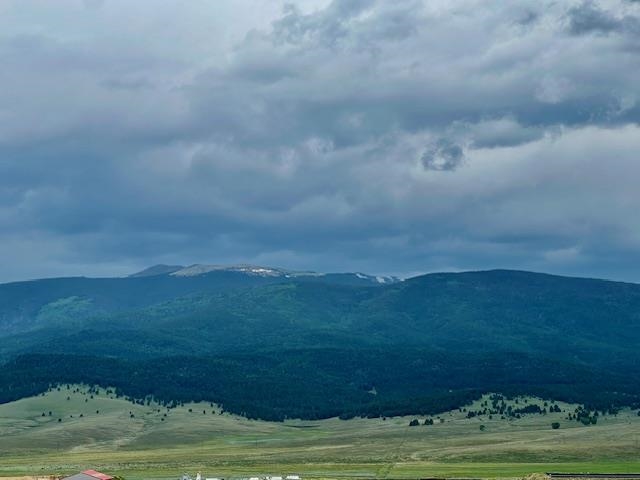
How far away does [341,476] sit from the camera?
199000mm

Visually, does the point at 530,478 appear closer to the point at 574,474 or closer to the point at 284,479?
the point at 574,474

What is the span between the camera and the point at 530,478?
580 feet

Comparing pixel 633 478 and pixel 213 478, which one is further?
pixel 213 478

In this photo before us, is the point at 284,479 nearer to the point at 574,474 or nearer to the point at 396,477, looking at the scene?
the point at 396,477

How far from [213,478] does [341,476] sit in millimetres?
22083

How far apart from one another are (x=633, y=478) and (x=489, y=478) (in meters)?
22.8

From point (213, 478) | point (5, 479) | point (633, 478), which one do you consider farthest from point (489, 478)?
→ point (5, 479)

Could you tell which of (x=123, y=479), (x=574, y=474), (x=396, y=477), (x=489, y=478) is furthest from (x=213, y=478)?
(x=574, y=474)

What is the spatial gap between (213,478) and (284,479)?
16944 mm

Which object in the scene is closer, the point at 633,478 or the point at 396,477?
the point at 633,478

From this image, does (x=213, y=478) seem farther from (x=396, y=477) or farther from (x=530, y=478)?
(x=530, y=478)

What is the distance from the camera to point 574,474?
634 feet

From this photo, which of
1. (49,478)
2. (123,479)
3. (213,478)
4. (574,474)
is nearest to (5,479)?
(49,478)

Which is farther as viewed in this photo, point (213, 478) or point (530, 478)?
point (213, 478)
